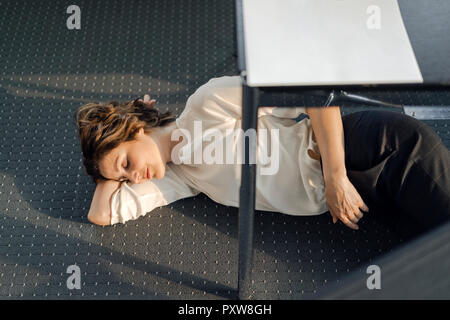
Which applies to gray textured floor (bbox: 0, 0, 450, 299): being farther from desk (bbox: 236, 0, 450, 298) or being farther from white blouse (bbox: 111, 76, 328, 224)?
desk (bbox: 236, 0, 450, 298)

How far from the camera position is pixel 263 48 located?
78cm

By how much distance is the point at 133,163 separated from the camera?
1204 mm

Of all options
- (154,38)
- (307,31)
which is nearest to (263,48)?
(307,31)

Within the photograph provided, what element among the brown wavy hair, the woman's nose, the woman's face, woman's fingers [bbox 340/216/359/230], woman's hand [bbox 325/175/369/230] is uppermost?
the brown wavy hair

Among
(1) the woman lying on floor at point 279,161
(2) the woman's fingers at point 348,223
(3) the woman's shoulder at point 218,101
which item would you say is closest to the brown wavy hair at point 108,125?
(1) the woman lying on floor at point 279,161

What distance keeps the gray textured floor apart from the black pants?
4.0 inches

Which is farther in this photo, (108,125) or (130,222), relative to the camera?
(130,222)

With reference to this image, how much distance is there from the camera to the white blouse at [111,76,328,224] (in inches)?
47.9

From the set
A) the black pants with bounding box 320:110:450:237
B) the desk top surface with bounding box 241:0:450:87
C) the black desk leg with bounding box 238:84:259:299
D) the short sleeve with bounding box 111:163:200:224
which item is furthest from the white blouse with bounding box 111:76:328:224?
the desk top surface with bounding box 241:0:450:87

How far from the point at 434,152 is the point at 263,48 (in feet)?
1.91

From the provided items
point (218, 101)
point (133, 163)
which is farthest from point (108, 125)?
point (218, 101)

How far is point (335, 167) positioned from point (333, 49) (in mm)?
425

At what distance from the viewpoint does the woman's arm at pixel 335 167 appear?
1121mm

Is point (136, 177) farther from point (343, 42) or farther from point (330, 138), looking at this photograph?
point (343, 42)
